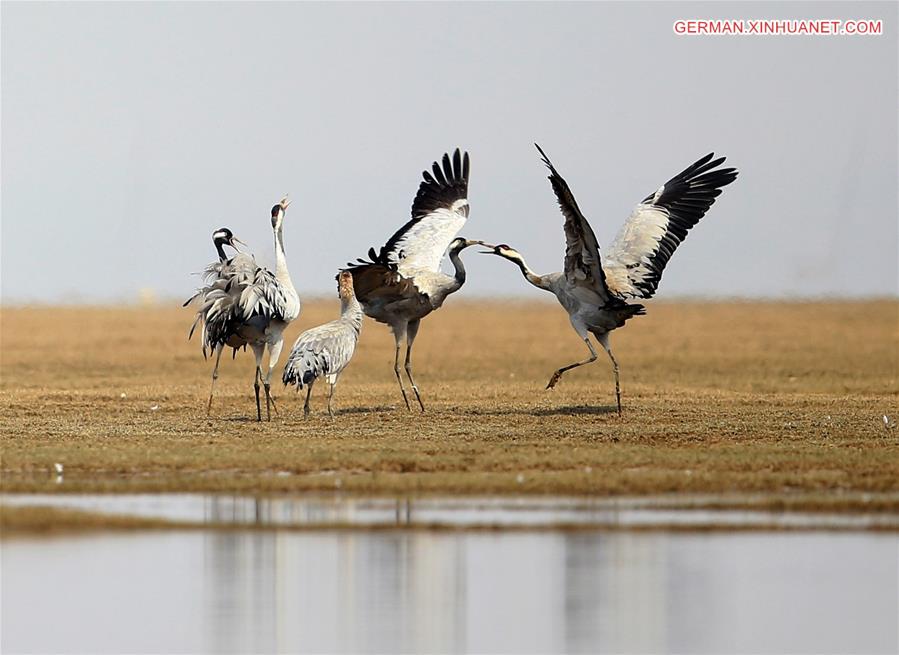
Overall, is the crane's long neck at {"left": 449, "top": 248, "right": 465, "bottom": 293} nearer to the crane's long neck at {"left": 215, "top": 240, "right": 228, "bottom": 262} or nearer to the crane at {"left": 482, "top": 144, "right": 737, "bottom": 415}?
the crane at {"left": 482, "top": 144, "right": 737, "bottom": 415}

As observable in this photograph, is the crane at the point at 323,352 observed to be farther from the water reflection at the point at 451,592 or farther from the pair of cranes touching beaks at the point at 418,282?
the water reflection at the point at 451,592

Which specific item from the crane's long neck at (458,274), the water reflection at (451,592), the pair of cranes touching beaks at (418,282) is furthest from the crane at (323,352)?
the water reflection at (451,592)

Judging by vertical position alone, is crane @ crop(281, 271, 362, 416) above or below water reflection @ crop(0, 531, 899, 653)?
above

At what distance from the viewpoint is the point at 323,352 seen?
1791 centimetres

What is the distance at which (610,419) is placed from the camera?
1880 cm

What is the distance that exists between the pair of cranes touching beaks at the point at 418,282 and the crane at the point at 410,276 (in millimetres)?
14

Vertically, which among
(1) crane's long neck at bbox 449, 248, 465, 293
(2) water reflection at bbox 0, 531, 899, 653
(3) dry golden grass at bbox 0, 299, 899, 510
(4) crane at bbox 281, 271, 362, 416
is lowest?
(2) water reflection at bbox 0, 531, 899, 653

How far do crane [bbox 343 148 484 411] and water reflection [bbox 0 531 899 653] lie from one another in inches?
366

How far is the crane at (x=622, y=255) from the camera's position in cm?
1884

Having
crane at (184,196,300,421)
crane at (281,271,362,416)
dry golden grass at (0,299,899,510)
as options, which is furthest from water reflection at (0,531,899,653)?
crane at (184,196,300,421)

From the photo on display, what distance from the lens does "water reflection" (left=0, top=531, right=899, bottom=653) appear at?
8.11 m

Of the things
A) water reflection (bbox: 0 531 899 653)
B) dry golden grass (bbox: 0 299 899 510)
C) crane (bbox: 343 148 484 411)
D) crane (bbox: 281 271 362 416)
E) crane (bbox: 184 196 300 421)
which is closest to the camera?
water reflection (bbox: 0 531 899 653)

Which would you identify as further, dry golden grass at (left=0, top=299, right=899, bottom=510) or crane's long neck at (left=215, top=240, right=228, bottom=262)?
crane's long neck at (left=215, top=240, right=228, bottom=262)

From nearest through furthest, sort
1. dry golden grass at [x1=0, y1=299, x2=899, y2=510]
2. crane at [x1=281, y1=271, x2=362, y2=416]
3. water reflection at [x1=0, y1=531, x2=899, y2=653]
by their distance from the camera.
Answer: water reflection at [x1=0, y1=531, x2=899, y2=653], dry golden grass at [x1=0, y1=299, x2=899, y2=510], crane at [x1=281, y1=271, x2=362, y2=416]
